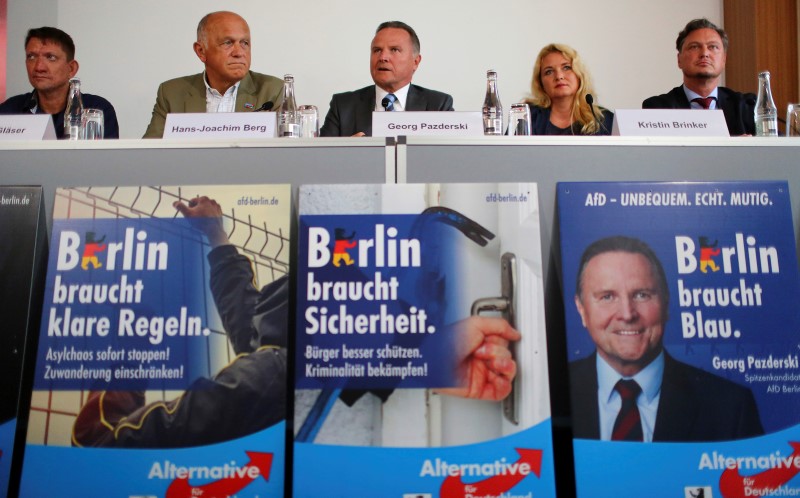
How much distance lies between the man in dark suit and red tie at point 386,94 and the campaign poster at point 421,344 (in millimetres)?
1150

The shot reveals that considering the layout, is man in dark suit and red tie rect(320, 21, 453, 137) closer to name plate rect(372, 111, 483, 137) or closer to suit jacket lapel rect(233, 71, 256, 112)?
suit jacket lapel rect(233, 71, 256, 112)

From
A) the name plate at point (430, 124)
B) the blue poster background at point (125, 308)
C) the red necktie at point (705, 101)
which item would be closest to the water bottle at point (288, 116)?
the name plate at point (430, 124)

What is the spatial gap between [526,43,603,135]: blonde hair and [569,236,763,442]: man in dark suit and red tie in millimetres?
1319

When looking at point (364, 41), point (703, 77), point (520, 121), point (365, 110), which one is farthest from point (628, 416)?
point (364, 41)

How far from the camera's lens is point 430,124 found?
1564 millimetres

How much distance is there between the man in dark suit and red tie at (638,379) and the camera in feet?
4.02

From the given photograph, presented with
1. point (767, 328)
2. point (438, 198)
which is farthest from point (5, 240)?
point (767, 328)

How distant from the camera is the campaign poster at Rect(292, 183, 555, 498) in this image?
1.19m

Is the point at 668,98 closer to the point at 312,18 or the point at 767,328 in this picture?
the point at 767,328

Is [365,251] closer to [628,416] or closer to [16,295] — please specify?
[628,416]

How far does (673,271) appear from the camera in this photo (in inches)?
51.6

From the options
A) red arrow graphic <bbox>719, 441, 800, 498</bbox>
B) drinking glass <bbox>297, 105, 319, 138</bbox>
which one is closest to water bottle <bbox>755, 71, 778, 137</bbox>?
red arrow graphic <bbox>719, 441, 800, 498</bbox>

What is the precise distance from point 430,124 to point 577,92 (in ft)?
4.18

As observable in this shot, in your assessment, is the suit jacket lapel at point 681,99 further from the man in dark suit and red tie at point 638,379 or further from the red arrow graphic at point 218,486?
the red arrow graphic at point 218,486
